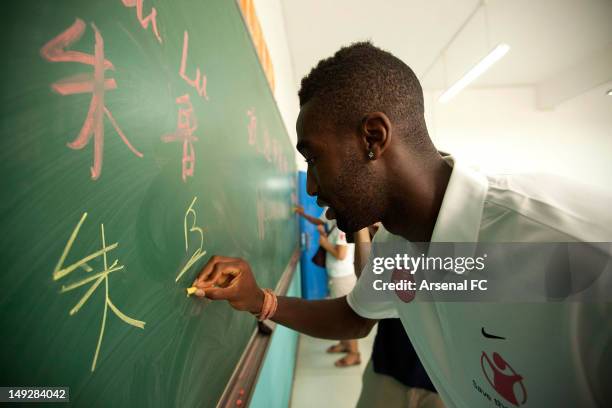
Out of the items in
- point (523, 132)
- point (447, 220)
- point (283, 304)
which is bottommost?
point (283, 304)

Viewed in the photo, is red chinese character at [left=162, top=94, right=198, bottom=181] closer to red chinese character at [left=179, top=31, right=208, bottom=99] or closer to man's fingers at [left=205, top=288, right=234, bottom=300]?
red chinese character at [left=179, top=31, right=208, bottom=99]

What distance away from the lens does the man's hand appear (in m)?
0.57

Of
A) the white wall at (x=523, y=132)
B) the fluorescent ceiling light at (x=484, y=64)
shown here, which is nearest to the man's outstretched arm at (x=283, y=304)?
the fluorescent ceiling light at (x=484, y=64)

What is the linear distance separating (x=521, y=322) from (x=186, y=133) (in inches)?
26.4

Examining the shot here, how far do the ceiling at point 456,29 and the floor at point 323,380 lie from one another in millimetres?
3449

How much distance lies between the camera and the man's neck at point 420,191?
0.63 metres

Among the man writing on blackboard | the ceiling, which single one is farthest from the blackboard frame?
the ceiling

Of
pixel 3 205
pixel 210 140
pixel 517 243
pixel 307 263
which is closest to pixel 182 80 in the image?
pixel 210 140

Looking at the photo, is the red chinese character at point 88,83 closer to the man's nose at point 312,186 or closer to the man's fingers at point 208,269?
the man's fingers at point 208,269

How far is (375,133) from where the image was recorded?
0.62 meters

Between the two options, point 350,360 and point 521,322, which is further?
point 350,360

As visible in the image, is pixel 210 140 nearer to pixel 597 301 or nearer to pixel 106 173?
pixel 106 173

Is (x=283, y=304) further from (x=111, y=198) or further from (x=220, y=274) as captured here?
(x=111, y=198)

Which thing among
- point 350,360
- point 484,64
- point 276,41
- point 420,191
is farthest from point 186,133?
point 484,64
